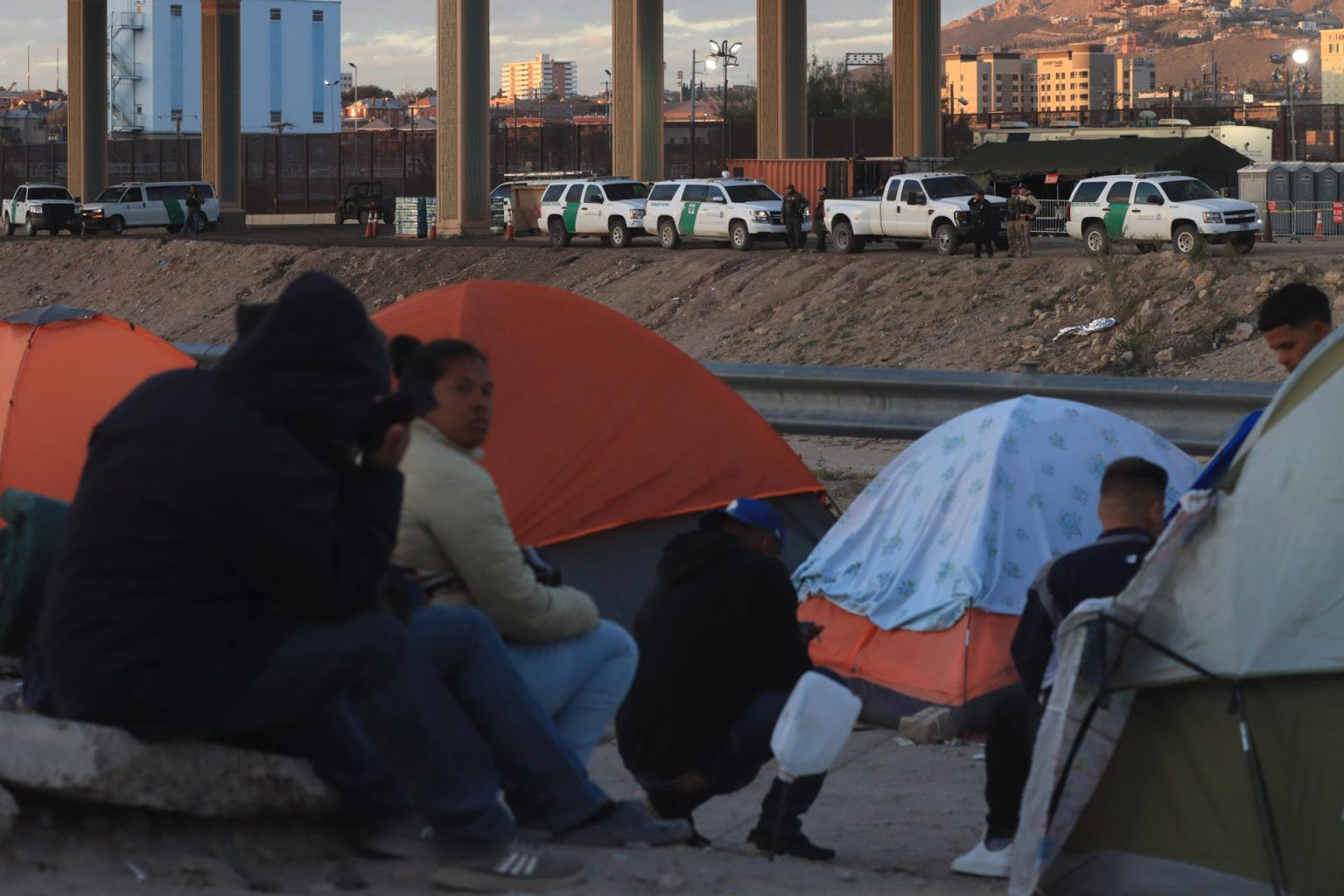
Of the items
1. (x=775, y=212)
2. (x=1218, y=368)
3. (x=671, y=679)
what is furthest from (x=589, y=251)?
(x=671, y=679)

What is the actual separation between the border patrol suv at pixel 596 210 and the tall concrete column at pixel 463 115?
8.47 meters

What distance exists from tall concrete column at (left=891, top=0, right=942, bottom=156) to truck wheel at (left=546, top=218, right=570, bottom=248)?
51.3ft

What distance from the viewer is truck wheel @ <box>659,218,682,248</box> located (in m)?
39.4

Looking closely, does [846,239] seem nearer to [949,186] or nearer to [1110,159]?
[949,186]

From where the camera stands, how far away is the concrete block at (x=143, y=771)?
4.34m

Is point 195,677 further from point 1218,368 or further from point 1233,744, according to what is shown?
point 1218,368

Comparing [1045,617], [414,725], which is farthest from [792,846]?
[414,725]

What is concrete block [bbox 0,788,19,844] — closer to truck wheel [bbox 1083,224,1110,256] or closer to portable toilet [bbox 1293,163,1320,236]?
truck wheel [bbox 1083,224,1110,256]

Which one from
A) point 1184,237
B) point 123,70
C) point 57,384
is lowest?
point 57,384

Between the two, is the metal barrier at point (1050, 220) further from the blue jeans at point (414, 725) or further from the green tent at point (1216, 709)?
the blue jeans at point (414, 725)

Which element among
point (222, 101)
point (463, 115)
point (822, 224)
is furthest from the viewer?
point (222, 101)

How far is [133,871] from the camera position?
4.33 meters

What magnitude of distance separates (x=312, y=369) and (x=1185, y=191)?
98.4ft

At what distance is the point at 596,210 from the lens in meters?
41.6
